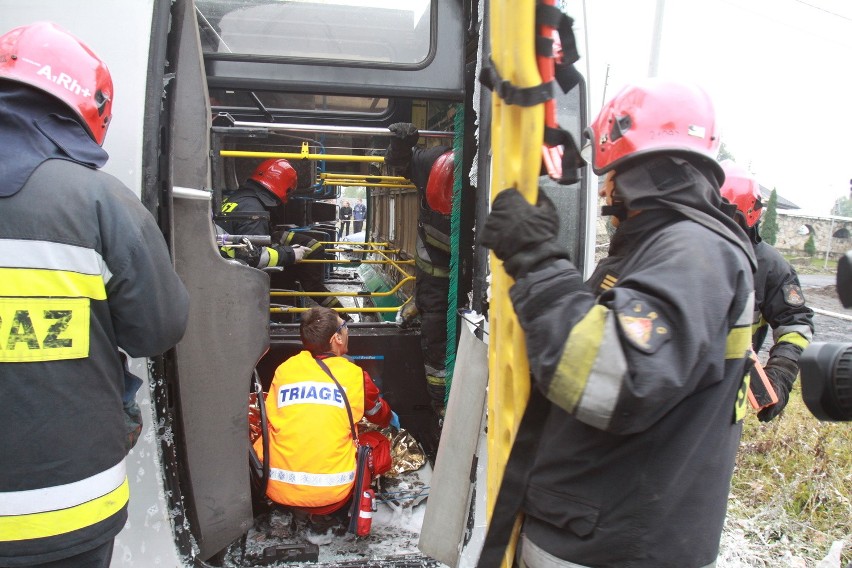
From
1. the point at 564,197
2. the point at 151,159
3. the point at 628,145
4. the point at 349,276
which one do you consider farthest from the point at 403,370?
the point at 349,276

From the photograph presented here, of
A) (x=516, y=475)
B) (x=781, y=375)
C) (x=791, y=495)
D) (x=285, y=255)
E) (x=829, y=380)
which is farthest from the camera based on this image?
(x=285, y=255)

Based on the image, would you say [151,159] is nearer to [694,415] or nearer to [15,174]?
[15,174]

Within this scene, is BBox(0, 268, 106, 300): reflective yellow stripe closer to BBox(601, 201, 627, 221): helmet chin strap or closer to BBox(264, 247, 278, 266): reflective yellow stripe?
BBox(601, 201, 627, 221): helmet chin strap

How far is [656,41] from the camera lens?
847 cm

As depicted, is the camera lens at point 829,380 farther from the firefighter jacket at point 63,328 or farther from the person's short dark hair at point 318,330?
the person's short dark hair at point 318,330

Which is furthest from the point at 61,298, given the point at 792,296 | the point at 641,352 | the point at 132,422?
the point at 792,296

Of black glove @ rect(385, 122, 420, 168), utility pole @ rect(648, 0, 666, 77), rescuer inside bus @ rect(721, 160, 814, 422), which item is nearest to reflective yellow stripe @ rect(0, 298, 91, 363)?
black glove @ rect(385, 122, 420, 168)

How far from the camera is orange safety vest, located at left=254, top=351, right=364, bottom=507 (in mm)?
2604

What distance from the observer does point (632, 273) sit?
1281 millimetres

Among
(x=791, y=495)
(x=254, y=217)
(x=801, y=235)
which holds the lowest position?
(x=801, y=235)

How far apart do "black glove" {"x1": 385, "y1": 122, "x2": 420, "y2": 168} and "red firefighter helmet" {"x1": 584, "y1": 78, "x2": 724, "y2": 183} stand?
58.8 inches

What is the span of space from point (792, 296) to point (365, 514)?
2.55m

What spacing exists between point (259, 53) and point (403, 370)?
6.38ft

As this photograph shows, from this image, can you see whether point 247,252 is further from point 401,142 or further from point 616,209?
point 616,209
